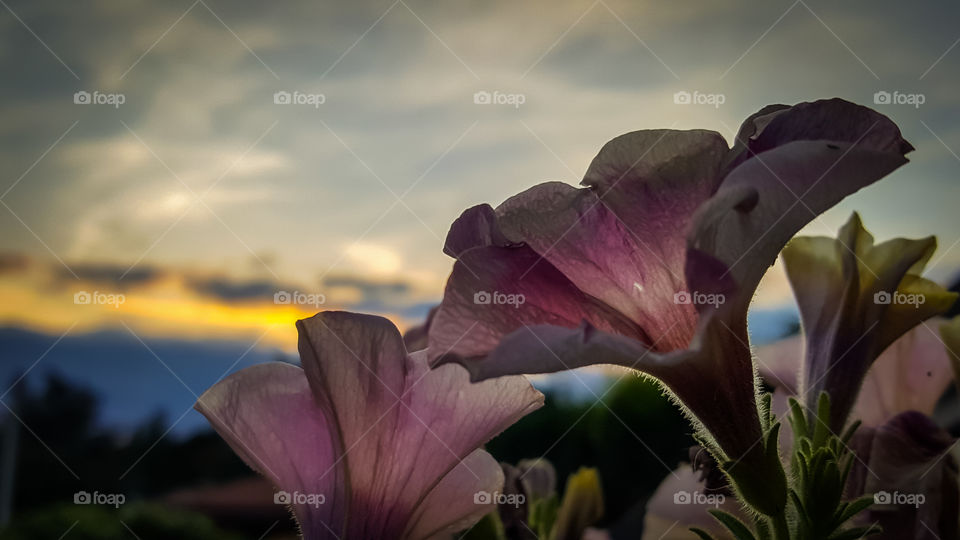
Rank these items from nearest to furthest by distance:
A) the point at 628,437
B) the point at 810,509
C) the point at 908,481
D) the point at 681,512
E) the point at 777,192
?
the point at 777,192
the point at 810,509
the point at 908,481
the point at 681,512
the point at 628,437

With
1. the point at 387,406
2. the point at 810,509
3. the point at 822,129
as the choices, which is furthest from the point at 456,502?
the point at 822,129

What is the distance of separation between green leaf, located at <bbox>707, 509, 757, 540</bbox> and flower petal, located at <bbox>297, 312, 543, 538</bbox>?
0.14m

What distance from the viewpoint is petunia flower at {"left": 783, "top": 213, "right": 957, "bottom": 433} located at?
0.61m

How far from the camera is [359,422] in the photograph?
0.50m

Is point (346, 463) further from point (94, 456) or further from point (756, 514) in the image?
point (94, 456)

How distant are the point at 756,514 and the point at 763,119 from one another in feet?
0.82

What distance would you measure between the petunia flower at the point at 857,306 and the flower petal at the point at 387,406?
10.8 inches

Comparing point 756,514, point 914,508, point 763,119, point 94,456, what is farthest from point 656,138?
point 94,456

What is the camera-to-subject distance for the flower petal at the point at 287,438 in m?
0.52

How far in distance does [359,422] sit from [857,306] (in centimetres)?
40

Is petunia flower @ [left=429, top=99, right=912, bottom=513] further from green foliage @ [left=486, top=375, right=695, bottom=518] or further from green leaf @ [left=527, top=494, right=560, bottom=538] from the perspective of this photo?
green foliage @ [left=486, top=375, right=695, bottom=518]

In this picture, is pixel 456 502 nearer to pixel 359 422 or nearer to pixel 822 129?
pixel 359 422

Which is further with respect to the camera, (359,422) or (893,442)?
(893,442)

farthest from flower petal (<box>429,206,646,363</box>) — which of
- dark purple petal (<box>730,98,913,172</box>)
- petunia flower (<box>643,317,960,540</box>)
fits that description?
petunia flower (<box>643,317,960,540</box>)
